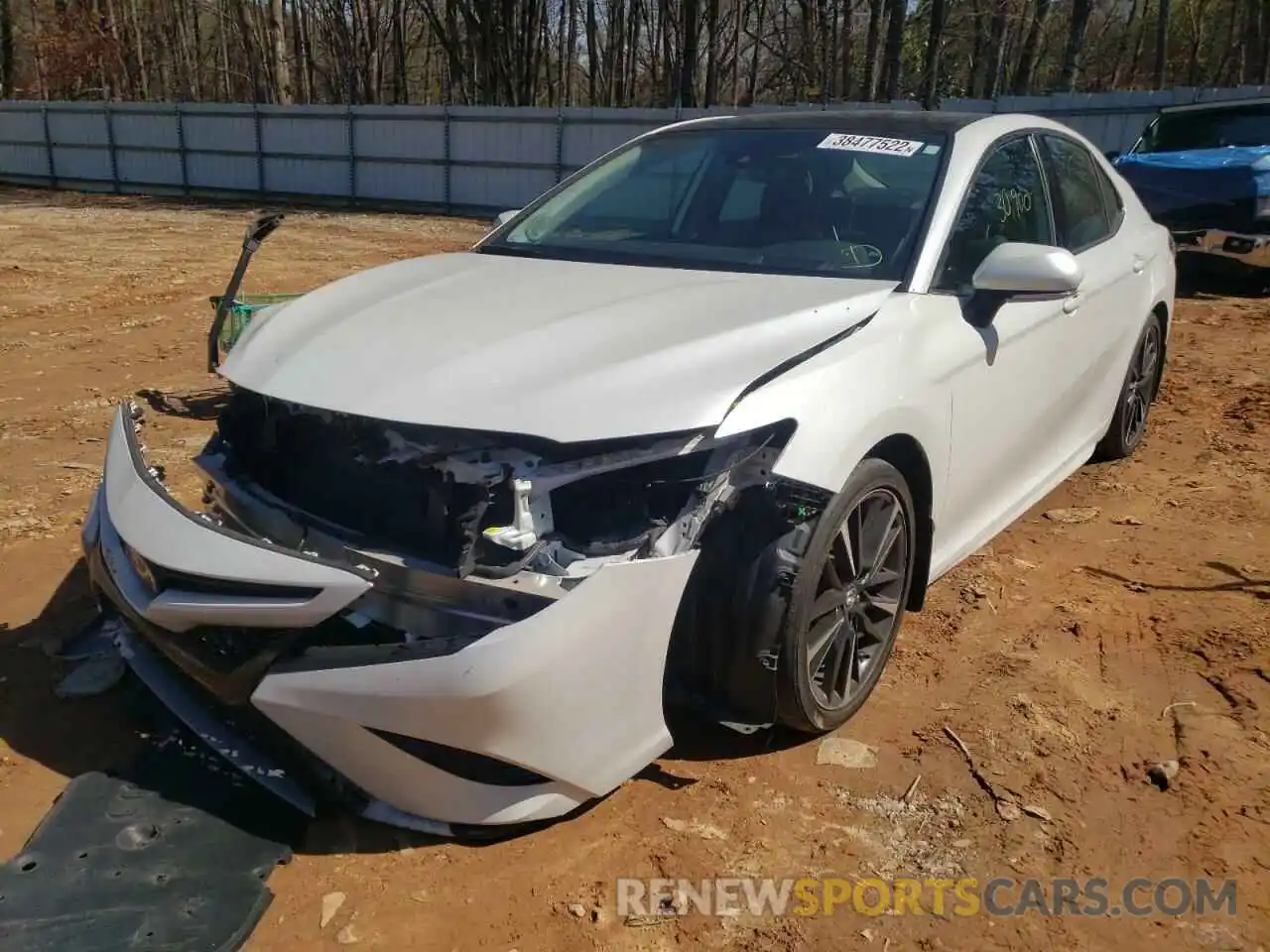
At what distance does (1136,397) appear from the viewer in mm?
5055

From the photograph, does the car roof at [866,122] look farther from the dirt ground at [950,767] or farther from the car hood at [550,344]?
the dirt ground at [950,767]

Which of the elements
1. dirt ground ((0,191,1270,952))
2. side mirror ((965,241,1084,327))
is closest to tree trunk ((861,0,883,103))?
dirt ground ((0,191,1270,952))

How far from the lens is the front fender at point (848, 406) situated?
7.84 ft

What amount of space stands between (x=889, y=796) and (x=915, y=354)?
46.5 inches

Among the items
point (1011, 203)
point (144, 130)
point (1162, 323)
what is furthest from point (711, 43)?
point (1011, 203)

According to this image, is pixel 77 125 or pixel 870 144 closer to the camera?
pixel 870 144

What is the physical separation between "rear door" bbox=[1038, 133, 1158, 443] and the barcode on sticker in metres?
A: 0.83

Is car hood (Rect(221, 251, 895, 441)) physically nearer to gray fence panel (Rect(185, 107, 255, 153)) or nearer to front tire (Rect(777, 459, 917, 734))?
front tire (Rect(777, 459, 917, 734))

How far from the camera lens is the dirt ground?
2217mm

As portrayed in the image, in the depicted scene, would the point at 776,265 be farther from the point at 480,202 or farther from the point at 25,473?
the point at 480,202

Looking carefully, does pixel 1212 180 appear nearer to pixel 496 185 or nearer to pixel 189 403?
pixel 189 403

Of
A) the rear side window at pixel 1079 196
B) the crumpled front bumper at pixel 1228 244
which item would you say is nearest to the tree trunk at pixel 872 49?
the crumpled front bumper at pixel 1228 244

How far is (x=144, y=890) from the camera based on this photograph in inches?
87.9

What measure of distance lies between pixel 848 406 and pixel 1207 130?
1001 cm
